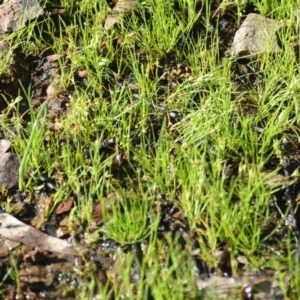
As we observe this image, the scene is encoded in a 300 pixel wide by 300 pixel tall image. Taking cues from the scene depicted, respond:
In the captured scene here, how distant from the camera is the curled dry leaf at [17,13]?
3189mm

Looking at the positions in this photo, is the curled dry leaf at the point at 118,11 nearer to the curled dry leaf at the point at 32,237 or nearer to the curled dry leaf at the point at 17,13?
the curled dry leaf at the point at 17,13

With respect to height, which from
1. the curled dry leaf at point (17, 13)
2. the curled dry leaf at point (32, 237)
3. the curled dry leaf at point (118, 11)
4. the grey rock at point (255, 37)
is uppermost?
the curled dry leaf at point (17, 13)

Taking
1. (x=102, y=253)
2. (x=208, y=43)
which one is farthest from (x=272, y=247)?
(x=208, y=43)

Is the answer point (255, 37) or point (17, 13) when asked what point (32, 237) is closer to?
point (17, 13)

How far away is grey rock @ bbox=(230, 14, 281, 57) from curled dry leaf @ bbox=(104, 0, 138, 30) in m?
0.49

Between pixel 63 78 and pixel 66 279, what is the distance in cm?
97

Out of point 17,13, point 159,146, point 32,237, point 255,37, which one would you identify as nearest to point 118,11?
point 17,13

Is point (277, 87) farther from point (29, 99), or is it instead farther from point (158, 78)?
point (29, 99)

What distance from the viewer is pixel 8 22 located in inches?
126

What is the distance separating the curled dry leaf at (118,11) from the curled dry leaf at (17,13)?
0.31 m

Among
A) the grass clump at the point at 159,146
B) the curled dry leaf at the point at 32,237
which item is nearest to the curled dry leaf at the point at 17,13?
the grass clump at the point at 159,146

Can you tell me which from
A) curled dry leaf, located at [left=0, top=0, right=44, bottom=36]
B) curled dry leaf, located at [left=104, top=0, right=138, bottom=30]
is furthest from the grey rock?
curled dry leaf, located at [left=0, top=0, right=44, bottom=36]

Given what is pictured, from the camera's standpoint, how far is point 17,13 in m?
3.23

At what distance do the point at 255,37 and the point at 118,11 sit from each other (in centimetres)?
62
